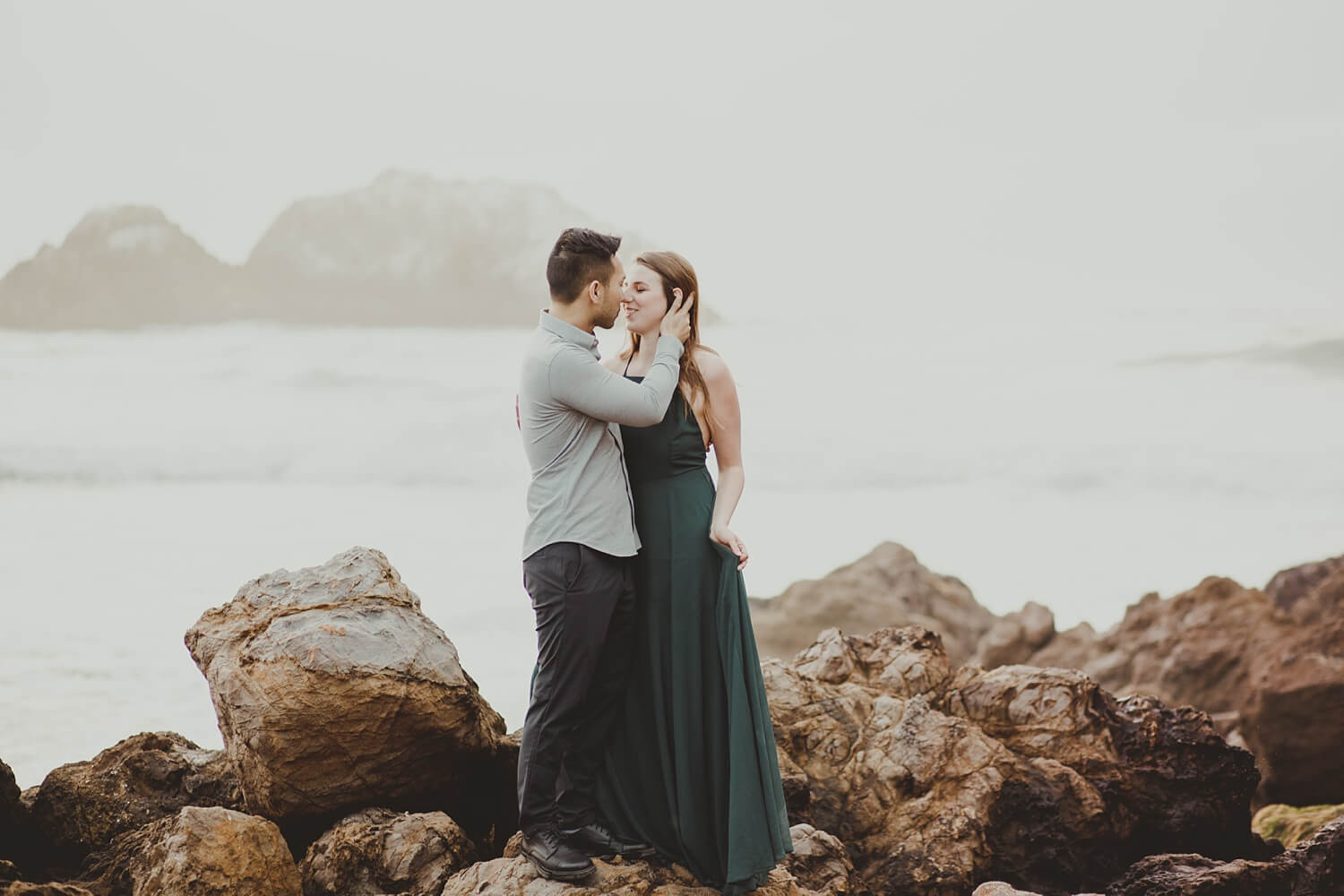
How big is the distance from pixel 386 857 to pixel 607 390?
2025 mm

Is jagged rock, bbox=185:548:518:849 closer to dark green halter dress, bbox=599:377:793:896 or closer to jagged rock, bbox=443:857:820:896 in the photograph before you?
jagged rock, bbox=443:857:820:896

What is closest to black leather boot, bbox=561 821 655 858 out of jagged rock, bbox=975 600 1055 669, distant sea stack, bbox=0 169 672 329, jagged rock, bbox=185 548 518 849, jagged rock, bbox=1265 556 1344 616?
jagged rock, bbox=185 548 518 849

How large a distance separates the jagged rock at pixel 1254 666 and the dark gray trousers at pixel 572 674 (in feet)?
16.0

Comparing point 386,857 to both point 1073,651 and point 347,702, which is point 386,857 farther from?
point 1073,651

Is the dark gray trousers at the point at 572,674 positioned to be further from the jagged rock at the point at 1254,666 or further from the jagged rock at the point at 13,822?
the jagged rock at the point at 1254,666

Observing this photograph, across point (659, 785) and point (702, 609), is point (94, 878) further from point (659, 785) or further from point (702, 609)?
point (702, 609)

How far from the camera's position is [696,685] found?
406 cm

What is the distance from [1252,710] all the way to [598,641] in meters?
6.67

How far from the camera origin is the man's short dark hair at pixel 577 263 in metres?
3.81

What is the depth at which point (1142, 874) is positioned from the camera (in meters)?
4.71

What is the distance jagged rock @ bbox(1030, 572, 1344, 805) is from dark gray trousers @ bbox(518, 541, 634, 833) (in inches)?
192

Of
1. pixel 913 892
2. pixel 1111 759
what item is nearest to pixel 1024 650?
pixel 1111 759

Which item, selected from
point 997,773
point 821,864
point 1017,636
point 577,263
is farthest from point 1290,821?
point 577,263

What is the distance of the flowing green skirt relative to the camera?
4016mm
